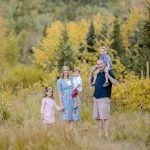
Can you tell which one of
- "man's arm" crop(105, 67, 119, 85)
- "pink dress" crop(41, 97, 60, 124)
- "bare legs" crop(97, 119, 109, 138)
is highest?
"man's arm" crop(105, 67, 119, 85)

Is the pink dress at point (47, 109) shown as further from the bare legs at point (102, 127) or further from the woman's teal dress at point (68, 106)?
the bare legs at point (102, 127)

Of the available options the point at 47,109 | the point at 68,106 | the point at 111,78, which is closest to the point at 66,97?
the point at 68,106

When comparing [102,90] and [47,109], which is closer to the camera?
[102,90]

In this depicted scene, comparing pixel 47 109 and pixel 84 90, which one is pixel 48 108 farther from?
pixel 84 90

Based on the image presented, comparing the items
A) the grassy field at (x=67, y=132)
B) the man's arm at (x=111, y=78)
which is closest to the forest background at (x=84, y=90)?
the grassy field at (x=67, y=132)

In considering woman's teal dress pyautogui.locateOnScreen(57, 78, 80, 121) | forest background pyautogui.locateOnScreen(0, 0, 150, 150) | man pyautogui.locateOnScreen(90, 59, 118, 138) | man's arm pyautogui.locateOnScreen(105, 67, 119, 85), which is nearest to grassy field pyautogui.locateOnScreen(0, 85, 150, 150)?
forest background pyautogui.locateOnScreen(0, 0, 150, 150)

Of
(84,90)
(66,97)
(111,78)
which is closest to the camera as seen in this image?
(111,78)

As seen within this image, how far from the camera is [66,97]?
1148 cm

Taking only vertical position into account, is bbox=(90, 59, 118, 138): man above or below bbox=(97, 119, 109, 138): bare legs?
above

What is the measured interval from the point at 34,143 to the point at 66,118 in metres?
3.92

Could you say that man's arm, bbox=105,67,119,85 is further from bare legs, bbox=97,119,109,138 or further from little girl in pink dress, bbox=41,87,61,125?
little girl in pink dress, bbox=41,87,61,125

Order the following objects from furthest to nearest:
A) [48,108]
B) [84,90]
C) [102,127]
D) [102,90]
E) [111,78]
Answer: [84,90] → [102,127] → [48,108] → [102,90] → [111,78]

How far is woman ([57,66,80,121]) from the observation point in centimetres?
1126

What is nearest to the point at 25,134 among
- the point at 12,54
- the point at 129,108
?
the point at 129,108
